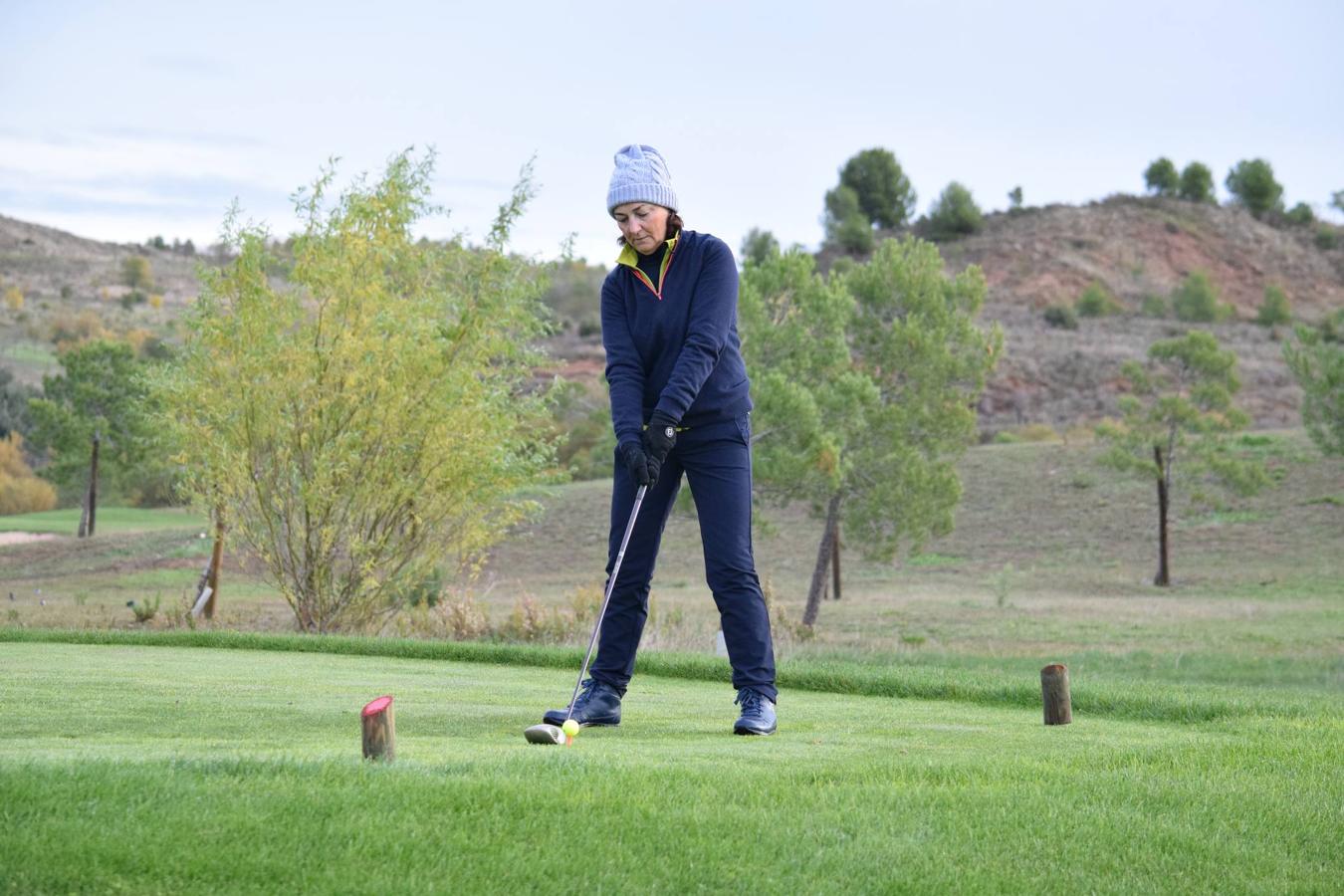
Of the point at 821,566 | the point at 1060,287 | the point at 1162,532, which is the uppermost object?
the point at 1060,287

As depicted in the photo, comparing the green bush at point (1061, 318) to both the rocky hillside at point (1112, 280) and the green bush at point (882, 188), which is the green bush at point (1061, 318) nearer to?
the rocky hillside at point (1112, 280)

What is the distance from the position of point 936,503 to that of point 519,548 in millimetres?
17625

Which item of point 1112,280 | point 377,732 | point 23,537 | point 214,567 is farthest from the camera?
point 1112,280

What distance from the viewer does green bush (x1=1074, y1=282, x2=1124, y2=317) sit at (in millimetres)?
83688

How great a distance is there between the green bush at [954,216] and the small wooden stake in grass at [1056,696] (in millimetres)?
97507

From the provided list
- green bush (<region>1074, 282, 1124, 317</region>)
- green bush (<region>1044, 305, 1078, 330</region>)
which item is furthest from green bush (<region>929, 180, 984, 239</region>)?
green bush (<region>1044, 305, 1078, 330</region>)

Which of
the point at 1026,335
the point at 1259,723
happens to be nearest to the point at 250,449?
the point at 1259,723

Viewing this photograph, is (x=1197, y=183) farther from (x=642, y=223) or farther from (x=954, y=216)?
(x=642, y=223)

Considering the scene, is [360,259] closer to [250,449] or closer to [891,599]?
[250,449]

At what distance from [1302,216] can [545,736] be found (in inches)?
4728

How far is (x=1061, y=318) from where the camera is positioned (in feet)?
253

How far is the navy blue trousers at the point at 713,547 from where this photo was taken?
6.61m

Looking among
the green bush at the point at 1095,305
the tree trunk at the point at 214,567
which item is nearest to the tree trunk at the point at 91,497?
the tree trunk at the point at 214,567

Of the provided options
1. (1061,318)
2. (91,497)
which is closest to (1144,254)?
(1061,318)
